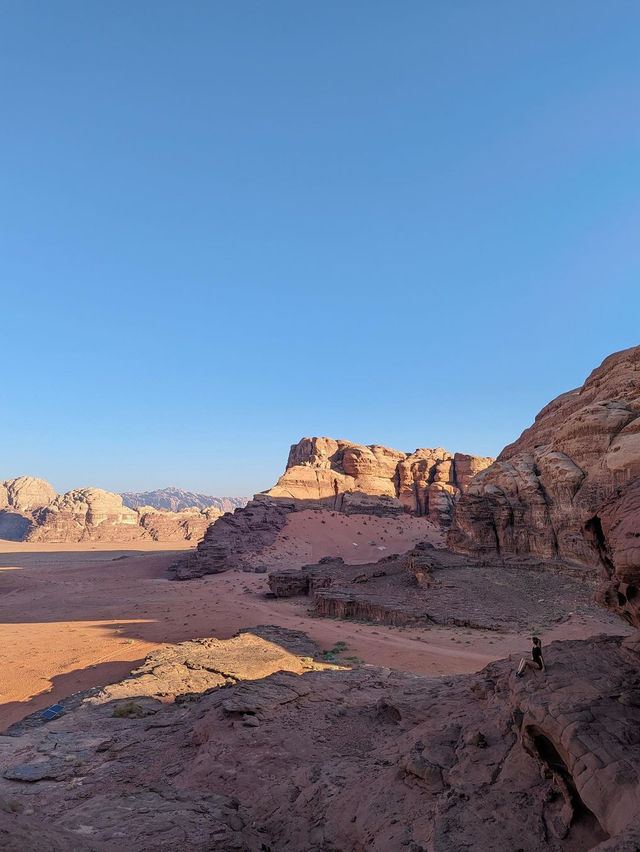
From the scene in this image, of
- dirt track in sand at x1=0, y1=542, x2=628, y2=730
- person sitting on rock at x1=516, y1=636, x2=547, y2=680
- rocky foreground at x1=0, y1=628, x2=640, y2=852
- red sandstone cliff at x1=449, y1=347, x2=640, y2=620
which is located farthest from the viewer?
red sandstone cliff at x1=449, y1=347, x2=640, y2=620

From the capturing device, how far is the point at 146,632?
15.9 metres

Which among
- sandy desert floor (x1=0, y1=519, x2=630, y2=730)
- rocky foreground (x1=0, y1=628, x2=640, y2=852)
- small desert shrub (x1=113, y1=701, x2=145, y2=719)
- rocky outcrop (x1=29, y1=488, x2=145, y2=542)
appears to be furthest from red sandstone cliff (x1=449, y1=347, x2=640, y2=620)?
rocky outcrop (x1=29, y1=488, x2=145, y2=542)

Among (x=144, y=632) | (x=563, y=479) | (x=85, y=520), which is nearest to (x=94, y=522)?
(x=85, y=520)

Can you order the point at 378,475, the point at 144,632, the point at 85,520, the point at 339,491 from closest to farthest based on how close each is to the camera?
1. the point at 144,632
2. the point at 339,491
3. the point at 378,475
4. the point at 85,520

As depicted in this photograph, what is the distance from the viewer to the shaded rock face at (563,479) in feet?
63.7

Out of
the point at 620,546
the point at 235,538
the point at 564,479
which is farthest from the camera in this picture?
the point at 235,538

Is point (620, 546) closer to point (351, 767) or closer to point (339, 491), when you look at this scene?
point (351, 767)

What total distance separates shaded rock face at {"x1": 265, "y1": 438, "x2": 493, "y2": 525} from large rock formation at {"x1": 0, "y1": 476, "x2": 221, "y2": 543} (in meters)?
25.1

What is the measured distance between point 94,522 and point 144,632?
206 feet

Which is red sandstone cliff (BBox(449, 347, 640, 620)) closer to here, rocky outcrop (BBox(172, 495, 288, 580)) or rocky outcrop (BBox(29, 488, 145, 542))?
rocky outcrop (BBox(172, 495, 288, 580))

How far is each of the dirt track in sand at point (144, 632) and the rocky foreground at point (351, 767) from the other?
2029 millimetres

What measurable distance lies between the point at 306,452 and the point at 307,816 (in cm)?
5669

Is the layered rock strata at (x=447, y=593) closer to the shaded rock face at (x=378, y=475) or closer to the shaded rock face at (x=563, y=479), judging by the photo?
the shaded rock face at (x=563, y=479)

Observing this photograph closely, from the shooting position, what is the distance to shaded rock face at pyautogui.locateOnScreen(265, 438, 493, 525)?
4966cm
